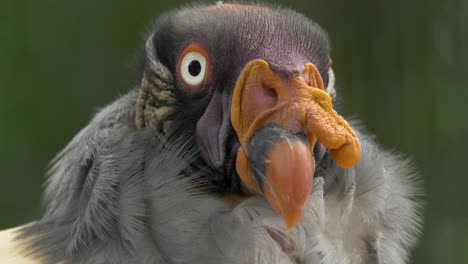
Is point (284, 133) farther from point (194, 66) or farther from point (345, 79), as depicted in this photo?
point (345, 79)

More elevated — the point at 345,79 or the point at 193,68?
the point at 193,68

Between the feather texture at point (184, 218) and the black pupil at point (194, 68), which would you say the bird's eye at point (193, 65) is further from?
the feather texture at point (184, 218)

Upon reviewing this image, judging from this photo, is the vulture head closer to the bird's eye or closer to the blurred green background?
the bird's eye

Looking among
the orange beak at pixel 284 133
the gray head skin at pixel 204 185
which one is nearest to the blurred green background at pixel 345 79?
the gray head skin at pixel 204 185

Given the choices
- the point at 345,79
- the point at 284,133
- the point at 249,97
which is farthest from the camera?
the point at 345,79

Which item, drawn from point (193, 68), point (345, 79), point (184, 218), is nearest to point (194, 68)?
point (193, 68)

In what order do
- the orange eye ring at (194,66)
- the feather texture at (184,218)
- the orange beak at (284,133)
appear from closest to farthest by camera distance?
the orange beak at (284,133), the feather texture at (184,218), the orange eye ring at (194,66)

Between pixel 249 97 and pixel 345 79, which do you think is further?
pixel 345 79

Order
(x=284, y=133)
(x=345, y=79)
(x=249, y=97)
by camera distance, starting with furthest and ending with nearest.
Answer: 1. (x=345, y=79)
2. (x=249, y=97)
3. (x=284, y=133)
